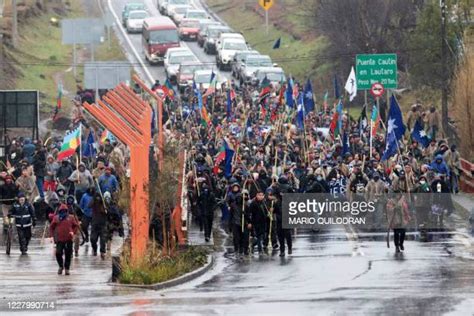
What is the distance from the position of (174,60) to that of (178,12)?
19.0m

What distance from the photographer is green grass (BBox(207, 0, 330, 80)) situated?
250 feet

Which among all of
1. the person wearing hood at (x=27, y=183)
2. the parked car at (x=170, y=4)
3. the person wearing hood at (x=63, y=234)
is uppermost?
the parked car at (x=170, y=4)

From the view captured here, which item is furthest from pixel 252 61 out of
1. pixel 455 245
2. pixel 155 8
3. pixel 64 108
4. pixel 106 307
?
pixel 106 307

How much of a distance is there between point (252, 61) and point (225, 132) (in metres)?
23.3

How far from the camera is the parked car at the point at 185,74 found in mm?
67562

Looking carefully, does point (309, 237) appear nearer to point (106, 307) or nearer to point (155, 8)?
point (106, 307)

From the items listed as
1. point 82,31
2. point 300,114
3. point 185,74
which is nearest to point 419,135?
point 300,114

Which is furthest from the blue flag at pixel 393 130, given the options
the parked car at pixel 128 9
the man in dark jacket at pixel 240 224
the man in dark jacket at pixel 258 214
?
the parked car at pixel 128 9

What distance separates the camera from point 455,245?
3253cm

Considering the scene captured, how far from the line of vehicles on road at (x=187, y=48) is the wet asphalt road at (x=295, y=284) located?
3162 centimetres

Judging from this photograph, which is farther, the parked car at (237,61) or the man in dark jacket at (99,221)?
the parked car at (237,61)

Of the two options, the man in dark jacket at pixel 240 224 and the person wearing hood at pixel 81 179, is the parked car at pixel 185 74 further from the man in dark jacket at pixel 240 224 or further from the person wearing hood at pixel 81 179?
the man in dark jacket at pixel 240 224

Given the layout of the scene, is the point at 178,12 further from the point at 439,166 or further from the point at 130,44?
the point at 439,166

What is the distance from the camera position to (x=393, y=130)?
39.4 metres
